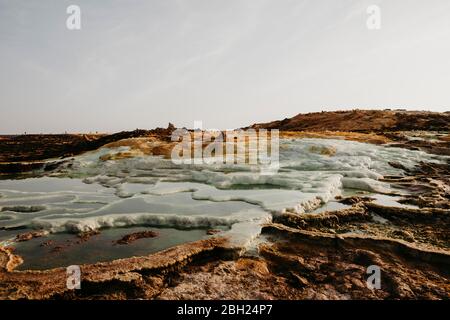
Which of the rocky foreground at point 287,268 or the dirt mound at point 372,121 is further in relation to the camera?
the dirt mound at point 372,121

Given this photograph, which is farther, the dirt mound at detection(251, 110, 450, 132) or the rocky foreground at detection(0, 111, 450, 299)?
the dirt mound at detection(251, 110, 450, 132)

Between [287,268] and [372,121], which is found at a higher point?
[372,121]

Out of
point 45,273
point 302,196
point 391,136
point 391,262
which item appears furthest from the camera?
point 391,136

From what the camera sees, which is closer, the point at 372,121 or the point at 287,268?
the point at 287,268

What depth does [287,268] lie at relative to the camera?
4406 millimetres

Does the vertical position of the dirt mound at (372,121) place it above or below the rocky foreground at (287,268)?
above

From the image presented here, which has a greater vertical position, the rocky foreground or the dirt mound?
the dirt mound

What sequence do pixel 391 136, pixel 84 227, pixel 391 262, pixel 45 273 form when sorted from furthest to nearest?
pixel 391 136 → pixel 84 227 → pixel 391 262 → pixel 45 273

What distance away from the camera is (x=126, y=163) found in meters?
13.5

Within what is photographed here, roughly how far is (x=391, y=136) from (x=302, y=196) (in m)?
13.7

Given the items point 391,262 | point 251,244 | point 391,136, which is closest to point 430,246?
point 391,262

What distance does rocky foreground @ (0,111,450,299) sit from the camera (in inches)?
149

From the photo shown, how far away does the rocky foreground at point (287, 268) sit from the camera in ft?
12.4
